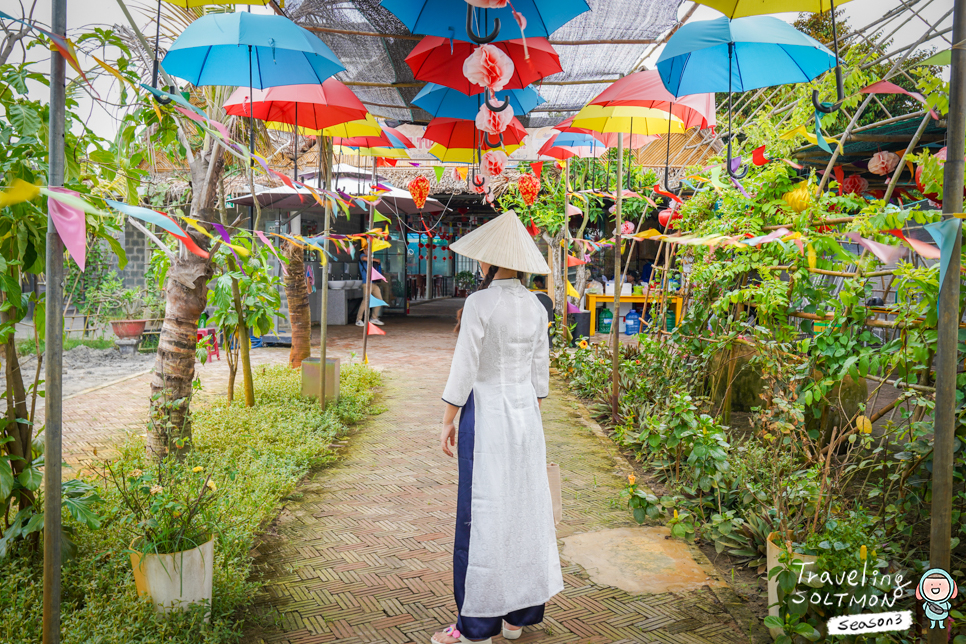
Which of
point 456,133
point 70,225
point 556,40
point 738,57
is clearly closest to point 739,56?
point 738,57

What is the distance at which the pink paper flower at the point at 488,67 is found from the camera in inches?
97.4

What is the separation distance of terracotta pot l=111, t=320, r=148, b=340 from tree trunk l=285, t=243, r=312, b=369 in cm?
316

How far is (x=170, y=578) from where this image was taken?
2271 millimetres

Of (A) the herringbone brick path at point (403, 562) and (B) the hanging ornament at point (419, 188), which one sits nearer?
(A) the herringbone brick path at point (403, 562)

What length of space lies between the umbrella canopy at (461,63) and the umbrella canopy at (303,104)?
47 cm

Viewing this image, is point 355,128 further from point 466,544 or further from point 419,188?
point 466,544

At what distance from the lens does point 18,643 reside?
207 cm

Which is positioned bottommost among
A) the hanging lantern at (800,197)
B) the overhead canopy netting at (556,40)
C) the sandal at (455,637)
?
the sandal at (455,637)

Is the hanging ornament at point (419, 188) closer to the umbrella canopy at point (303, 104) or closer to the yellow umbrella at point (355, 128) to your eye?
the yellow umbrella at point (355, 128)

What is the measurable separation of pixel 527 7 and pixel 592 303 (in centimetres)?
860

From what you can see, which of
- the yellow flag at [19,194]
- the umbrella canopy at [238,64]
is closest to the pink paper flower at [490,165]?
the umbrella canopy at [238,64]

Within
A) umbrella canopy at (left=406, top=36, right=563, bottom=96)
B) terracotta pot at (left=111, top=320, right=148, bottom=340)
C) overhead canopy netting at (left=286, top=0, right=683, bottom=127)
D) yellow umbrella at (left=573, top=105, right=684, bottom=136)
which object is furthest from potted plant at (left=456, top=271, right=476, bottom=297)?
umbrella canopy at (left=406, top=36, right=563, bottom=96)

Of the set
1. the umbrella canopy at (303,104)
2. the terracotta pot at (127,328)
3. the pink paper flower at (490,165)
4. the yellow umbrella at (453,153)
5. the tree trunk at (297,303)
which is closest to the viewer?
the umbrella canopy at (303,104)

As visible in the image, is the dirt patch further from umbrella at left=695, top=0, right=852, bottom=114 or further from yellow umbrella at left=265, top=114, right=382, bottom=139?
umbrella at left=695, top=0, right=852, bottom=114
